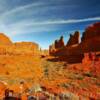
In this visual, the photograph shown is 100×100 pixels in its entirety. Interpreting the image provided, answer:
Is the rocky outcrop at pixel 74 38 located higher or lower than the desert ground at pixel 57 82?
higher

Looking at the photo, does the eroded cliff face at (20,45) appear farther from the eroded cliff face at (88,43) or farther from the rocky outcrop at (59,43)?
the eroded cliff face at (88,43)

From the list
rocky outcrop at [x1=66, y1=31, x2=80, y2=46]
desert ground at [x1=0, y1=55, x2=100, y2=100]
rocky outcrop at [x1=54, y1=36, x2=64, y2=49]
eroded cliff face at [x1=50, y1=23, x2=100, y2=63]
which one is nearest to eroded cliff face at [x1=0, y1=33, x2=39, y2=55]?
rocky outcrop at [x1=54, y1=36, x2=64, y2=49]

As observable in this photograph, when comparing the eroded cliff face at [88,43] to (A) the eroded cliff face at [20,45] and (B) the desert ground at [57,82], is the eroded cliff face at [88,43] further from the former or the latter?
(B) the desert ground at [57,82]

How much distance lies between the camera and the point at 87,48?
60281mm

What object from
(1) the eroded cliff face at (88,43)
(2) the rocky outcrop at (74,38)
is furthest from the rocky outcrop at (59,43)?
(1) the eroded cliff face at (88,43)

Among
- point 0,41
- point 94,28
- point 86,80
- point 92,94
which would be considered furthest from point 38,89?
point 0,41

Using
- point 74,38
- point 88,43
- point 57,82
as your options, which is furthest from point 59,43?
point 57,82

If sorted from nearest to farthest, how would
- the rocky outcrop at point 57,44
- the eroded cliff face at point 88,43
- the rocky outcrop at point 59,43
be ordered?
the eroded cliff face at point 88,43, the rocky outcrop at point 57,44, the rocky outcrop at point 59,43

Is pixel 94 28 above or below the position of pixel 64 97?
above

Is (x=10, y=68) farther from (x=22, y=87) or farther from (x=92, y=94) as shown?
(x=92, y=94)

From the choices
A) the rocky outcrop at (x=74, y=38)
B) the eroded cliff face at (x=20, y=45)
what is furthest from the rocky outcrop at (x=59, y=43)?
the rocky outcrop at (x=74, y=38)

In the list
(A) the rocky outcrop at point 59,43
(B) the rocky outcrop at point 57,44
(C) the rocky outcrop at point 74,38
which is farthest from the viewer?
(A) the rocky outcrop at point 59,43

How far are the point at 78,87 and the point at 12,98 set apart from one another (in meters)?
8.03

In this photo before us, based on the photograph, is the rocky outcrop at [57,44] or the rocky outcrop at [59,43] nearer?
the rocky outcrop at [57,44]
